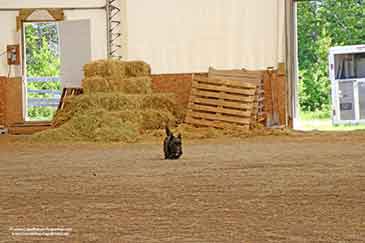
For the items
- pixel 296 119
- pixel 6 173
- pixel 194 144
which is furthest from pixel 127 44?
pixel 6 173

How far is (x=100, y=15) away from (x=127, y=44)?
0.74m

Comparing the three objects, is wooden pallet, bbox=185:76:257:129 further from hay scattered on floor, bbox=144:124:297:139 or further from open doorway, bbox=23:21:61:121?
open doorway, bbox=23:21:61:121

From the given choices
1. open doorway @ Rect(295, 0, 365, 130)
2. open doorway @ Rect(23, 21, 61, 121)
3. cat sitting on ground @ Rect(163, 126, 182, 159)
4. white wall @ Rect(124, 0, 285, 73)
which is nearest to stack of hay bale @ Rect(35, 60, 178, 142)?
white wall @ Rect(124, 0, 285, 73)

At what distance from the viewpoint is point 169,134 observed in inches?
301

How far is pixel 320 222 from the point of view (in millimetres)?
3664

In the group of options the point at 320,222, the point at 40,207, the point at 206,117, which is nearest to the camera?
the point at 320,222

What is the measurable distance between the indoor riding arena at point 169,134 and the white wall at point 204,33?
23 mm

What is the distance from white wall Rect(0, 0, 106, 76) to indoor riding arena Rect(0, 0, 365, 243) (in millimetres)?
22

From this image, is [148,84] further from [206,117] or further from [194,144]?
[194,144]

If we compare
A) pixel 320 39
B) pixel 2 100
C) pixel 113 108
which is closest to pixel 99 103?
pixel 113 108

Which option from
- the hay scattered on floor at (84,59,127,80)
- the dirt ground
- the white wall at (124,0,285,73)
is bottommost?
the dirt ground

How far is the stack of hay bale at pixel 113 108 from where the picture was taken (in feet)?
38.8

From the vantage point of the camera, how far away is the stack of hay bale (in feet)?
38.8

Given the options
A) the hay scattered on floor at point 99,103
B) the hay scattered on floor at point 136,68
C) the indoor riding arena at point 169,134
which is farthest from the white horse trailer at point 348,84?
the hay scattered on floor at point 99,103
